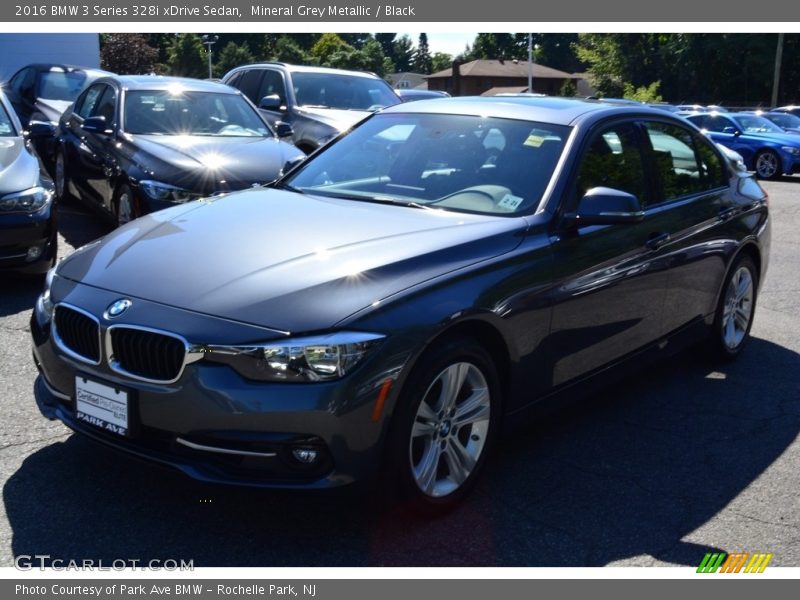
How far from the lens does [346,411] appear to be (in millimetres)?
3303

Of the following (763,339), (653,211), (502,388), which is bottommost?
(763,339)

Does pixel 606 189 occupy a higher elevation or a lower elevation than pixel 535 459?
higher

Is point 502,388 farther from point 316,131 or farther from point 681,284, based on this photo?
point 316,131

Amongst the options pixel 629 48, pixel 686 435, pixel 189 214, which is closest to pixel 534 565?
pixel 686 435

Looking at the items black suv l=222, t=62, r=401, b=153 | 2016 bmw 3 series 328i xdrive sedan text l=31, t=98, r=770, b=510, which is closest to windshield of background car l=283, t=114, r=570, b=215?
2016 bmw 3 series 328i xdrive sedan text l=31, t=98, r=770, b=510

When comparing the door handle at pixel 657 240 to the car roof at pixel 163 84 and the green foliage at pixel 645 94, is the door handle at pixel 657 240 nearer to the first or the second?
the car roof at pixel 163 84

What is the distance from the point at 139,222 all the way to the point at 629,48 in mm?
62298

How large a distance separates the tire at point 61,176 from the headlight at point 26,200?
9.72 feet

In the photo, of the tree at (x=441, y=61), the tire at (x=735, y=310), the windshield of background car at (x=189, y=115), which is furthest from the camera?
the tree at (x=441, y=61)

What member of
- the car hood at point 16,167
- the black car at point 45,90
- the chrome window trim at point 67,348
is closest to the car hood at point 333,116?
the black car at point 45,90

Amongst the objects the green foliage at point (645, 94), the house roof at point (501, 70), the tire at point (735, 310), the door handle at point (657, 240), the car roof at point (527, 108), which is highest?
the car roof at point (527, 108)

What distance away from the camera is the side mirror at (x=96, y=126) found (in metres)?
8.77
